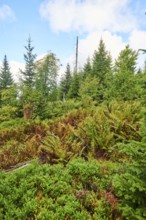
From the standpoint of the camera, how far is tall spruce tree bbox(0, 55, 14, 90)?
4721 cm

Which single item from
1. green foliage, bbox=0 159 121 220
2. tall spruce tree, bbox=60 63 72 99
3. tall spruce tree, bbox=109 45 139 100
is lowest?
green foliage, bbox=0 159 121 220

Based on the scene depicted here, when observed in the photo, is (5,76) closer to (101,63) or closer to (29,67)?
(29,67)

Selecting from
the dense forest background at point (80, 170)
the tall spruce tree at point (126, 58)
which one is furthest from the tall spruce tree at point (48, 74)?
the dense forest background at point (80, 170)

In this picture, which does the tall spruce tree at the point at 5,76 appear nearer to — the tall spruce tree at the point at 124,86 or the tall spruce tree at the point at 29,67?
the tall spruce tree at the point at 29,67

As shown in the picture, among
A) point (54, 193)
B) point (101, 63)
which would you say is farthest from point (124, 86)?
point (101, 63)

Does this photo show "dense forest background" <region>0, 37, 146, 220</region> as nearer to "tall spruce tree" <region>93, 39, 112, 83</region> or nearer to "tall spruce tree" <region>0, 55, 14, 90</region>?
"tall spruce tree" <region>93, 39, 112, 83</region>

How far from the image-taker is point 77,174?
562 centimetres

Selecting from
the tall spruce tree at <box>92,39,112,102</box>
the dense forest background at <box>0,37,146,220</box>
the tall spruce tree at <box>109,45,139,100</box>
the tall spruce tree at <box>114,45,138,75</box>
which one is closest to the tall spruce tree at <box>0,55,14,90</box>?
the tall spruce tree at <box>92,39,112,102</box>

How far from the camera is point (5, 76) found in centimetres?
4816

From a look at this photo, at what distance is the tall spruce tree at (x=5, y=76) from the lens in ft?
155

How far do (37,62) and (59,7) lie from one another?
2586 cm

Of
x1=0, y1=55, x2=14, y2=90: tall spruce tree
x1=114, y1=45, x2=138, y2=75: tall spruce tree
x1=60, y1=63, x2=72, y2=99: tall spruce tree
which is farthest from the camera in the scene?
x1=0, y1=55, x2=14, y2=90: tall spruce tree

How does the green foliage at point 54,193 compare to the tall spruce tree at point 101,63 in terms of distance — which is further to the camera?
the tall spruce tree at point 101,63

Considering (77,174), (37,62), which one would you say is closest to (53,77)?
(37,62)
